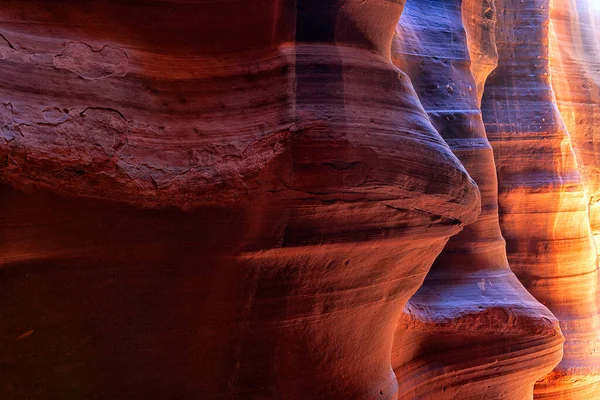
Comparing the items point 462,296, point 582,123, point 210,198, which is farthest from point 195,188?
point 582,123

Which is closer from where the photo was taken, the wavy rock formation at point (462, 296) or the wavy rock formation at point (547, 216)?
the wavy rock formation at point (462, 296)

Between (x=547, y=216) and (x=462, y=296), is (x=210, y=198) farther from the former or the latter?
(x=547, y=216)

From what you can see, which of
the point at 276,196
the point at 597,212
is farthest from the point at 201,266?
the point at 597,212

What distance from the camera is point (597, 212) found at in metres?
7.43

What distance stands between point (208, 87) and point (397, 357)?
7.98ft

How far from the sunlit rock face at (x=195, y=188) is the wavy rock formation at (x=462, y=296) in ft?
5.73

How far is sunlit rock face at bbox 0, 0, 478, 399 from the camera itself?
1909mm

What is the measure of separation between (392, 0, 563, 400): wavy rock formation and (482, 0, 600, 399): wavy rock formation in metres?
0.98

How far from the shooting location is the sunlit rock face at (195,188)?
191 cm

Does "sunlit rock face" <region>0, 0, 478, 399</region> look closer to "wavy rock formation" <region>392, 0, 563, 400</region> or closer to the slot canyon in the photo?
the slot canyon

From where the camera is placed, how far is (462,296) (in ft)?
14.3

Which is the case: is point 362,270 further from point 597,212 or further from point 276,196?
point 597,212

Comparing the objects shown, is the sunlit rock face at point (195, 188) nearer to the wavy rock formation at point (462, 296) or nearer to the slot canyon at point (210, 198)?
the slot canyon at point (210, 198)

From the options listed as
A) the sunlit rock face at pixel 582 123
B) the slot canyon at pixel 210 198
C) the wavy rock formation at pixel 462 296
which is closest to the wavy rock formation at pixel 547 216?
the sunlit rock face at pixel 582 123
